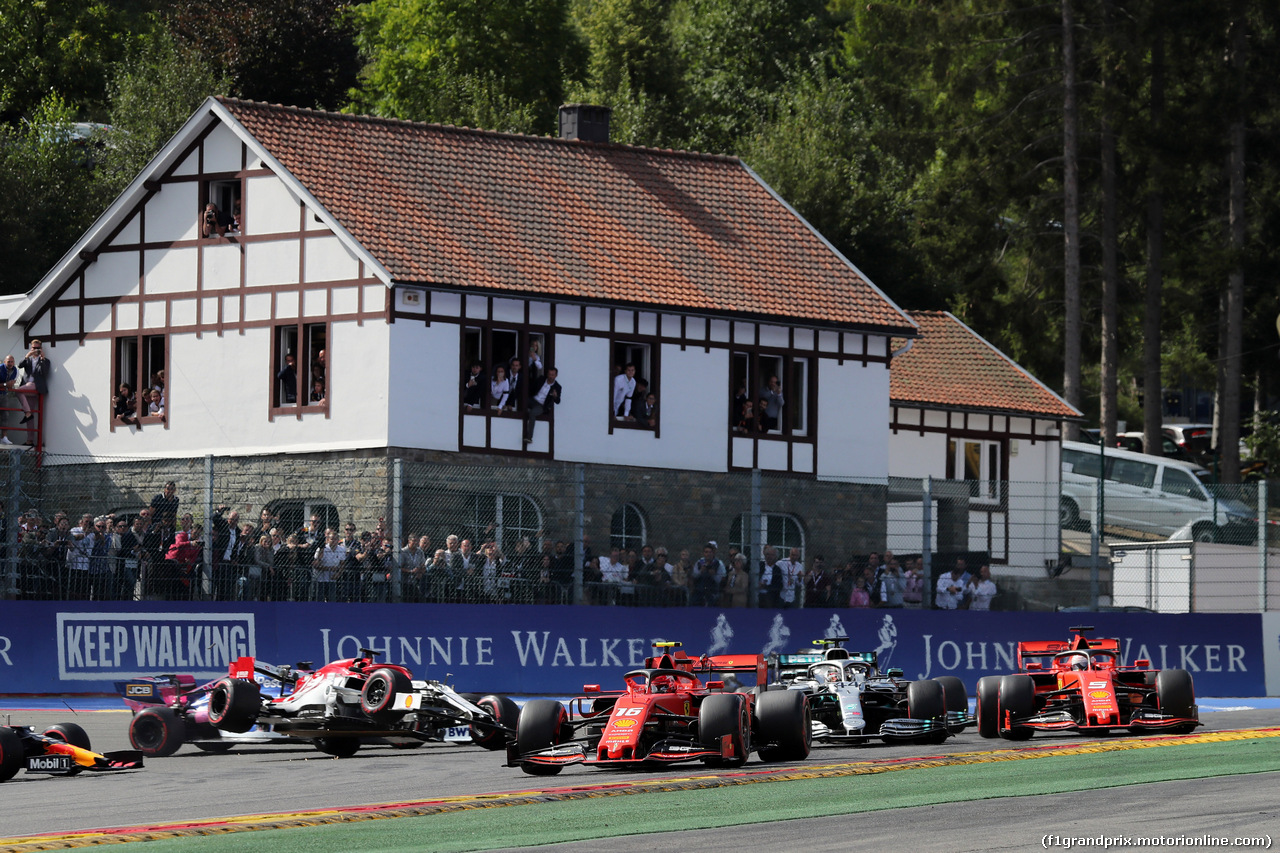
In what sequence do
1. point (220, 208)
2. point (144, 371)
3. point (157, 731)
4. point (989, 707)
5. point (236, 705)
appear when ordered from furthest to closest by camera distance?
point (144, 371) → point (220, 208) → point (989, 707) → point (157, 731) → point (236, 705)

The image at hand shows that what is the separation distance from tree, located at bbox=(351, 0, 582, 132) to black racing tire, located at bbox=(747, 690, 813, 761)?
48.2 metres

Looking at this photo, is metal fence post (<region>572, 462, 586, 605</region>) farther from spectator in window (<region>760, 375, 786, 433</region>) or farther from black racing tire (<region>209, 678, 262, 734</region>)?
spectator in window (<region>760, 375, 786, 433</region>)

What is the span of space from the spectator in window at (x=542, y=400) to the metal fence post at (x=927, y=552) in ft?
28.9

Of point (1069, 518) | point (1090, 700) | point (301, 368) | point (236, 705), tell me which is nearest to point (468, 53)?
point (301, 368)

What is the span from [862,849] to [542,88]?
190ft

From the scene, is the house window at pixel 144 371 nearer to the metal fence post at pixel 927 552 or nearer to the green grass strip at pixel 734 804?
the metal fence post at pixel 927 552

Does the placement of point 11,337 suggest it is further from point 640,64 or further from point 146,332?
point 640,64

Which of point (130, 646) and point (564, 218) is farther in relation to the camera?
point (564, 218)

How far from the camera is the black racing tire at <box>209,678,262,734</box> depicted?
18.0 m

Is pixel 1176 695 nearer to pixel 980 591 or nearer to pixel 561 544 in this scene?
pixel 980 591

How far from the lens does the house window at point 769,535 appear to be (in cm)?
2620

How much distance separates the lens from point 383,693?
698 inches

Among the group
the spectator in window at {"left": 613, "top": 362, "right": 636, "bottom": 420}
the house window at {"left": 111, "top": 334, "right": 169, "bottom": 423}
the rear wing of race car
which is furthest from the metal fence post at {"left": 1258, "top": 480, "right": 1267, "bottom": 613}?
the house window at {"left": 111, "top": 334, "right": 169, "bottom": 423}

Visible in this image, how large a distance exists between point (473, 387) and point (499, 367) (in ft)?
1.86
